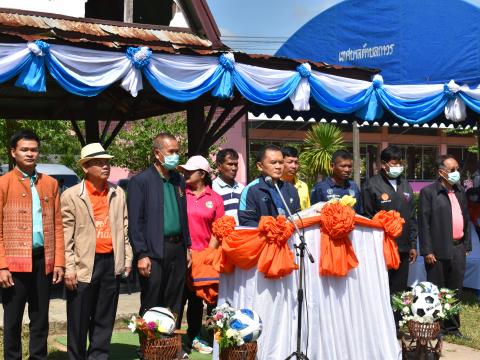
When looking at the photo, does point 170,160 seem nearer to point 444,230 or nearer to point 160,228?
point 160,228

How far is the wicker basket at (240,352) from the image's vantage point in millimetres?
5312

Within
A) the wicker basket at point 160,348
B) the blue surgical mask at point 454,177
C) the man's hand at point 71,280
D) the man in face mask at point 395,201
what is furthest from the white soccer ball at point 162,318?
the blue surgical mask at point 454,177

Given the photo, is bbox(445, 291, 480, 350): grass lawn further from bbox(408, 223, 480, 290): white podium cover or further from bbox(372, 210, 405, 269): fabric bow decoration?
bbox(372, 210, 405, 269): fabric bow decoration

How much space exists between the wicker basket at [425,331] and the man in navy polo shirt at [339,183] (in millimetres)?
1531

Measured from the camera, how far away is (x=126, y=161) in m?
18.7

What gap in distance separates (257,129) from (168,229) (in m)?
23.8

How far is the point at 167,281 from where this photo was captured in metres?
6.21

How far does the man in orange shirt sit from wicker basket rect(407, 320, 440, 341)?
97.1 inches

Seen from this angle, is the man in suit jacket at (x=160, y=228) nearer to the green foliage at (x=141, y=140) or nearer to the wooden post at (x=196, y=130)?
the wooden post at (x=196, y=130)

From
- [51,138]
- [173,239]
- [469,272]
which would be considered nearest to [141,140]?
[51,138]

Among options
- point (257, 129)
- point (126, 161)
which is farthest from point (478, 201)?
point (257, 129)

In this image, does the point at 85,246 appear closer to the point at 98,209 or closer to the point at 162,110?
the point at 98,209

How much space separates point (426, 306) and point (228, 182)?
2.48m

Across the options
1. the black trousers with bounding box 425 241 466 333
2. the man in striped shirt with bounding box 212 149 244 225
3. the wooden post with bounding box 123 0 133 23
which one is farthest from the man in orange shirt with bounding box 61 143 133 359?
the wooden post with bounding box 123 0 133 23
